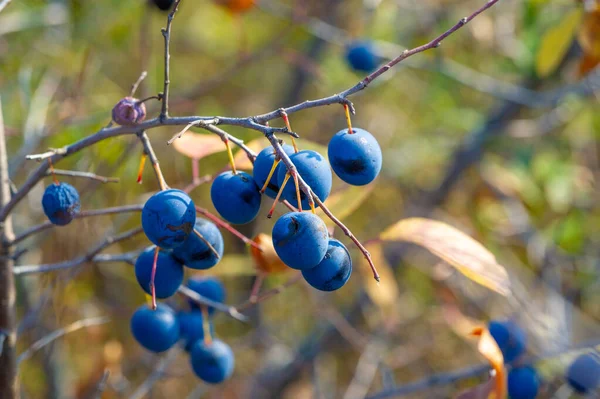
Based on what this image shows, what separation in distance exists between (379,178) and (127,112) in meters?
2.15

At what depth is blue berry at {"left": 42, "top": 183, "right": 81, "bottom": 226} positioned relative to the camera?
104 centimetres

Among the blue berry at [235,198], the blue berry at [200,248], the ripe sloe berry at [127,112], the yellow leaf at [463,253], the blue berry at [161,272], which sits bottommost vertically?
the yellow leaf at [463,253]

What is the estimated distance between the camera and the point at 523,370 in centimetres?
151

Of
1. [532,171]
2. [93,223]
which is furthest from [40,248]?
[532,171]

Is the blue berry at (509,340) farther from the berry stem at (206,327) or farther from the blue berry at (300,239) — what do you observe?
the blue berry at (300,239)

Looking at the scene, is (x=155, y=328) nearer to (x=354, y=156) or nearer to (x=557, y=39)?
(x=354, y=156)

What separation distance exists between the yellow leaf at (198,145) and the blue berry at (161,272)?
234 millimetres

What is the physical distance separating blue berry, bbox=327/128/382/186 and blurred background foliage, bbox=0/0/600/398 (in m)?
1.08

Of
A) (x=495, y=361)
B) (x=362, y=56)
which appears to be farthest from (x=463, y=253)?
(x=362, y=56)

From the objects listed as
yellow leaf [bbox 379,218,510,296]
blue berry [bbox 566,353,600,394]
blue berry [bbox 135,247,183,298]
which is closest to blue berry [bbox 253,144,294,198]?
blue berry [bbox 135,247,183,298]

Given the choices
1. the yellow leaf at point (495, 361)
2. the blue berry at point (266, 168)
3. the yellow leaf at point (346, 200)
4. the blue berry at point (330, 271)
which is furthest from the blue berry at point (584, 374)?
the blue berry at point (266, 168)

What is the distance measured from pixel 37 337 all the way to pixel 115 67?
1.71 m

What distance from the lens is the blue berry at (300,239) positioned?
851 mm

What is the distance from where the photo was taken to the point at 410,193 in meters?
3.34
